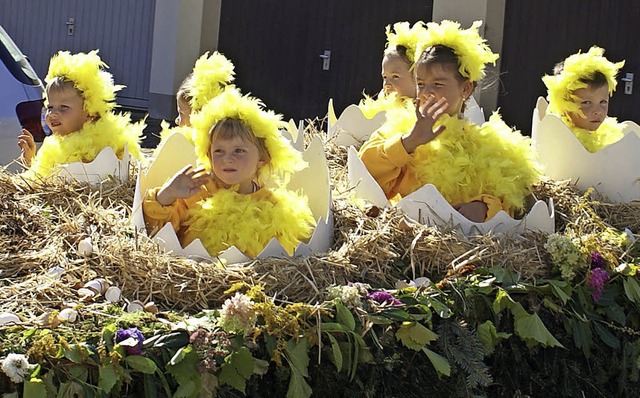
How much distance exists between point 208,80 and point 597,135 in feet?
5.89

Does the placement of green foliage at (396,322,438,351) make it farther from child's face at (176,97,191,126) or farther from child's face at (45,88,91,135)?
child's face at (176,97,191,126)

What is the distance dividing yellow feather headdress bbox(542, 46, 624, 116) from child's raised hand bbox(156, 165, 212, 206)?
1880mm

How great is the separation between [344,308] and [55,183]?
1.69 metres

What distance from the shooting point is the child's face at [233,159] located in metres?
3.39

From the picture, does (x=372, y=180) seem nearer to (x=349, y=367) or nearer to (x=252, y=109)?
(x=252, y=109)

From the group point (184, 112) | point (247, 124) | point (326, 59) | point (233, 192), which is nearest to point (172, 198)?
point (233, 192)

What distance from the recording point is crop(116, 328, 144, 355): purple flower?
98.2 inches

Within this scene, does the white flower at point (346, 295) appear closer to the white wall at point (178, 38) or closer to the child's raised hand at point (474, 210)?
the child's raised hand at point (474, 210)

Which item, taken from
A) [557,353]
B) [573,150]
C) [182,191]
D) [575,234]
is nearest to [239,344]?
[182,191]

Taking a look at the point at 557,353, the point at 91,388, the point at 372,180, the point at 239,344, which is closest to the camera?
the point at 91,388

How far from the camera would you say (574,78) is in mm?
4465

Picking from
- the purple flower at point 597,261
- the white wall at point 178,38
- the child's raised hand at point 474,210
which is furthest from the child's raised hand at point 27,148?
the white wall at point 178,38

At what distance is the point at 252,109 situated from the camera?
135 inches

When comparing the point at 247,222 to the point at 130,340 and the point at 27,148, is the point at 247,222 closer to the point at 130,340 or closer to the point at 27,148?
the point at 130,340
